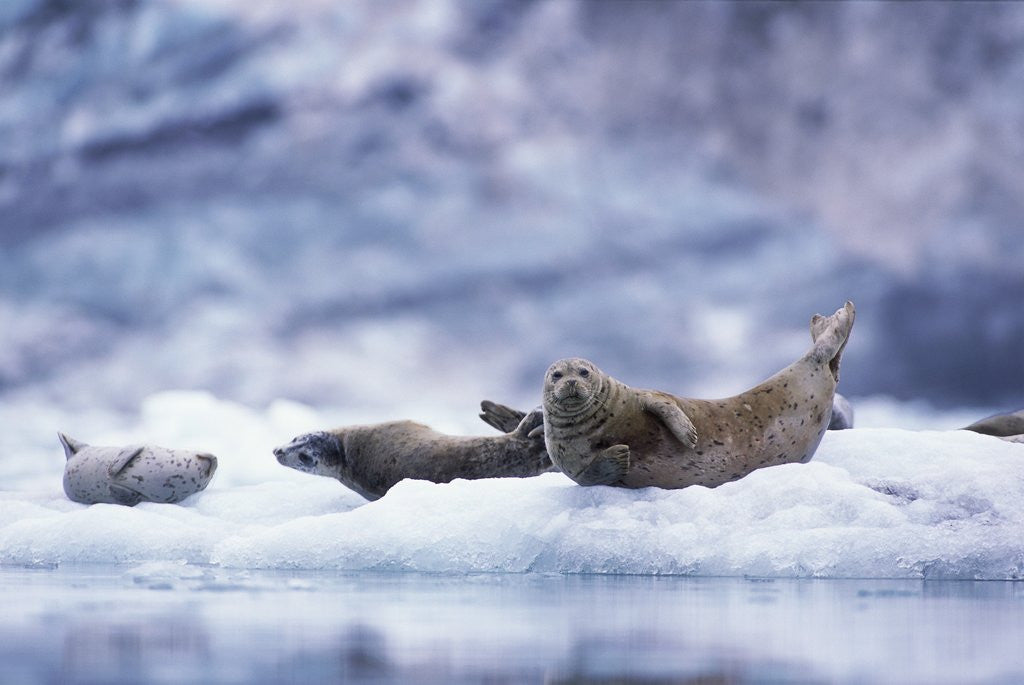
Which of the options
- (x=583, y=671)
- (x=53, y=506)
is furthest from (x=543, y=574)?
(x=53, y=506)

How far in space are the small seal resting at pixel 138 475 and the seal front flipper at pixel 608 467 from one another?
14.2ft

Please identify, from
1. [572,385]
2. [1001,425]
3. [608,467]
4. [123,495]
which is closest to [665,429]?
[608,467]

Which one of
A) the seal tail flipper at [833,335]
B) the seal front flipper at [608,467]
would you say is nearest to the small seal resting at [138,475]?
the seal front flipper at [608,467]

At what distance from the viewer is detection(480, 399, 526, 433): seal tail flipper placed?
8.71 meters

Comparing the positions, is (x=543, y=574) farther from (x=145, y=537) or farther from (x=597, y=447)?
(x=145, y=537)

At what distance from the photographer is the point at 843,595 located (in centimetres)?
458

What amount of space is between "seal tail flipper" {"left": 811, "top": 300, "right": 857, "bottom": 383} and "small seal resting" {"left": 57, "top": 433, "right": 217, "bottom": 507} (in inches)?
213

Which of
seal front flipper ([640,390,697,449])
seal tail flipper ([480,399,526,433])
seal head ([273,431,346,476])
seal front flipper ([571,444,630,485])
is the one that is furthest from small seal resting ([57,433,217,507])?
seal front flipper ([640,390,697,449])

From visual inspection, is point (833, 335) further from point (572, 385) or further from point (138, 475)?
point (138, 475)

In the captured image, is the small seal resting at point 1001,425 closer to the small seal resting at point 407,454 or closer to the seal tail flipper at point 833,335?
the seal tail flipper at point 833,335

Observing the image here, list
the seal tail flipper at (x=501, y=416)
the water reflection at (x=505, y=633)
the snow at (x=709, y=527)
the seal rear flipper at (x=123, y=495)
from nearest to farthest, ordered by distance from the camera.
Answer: the water reflection at (x=505, y=633) → the snow at (x=709, y=527) → the seal tail flipper at (x=501, y=416) → the seal rear flipper at (x=123, y=495)

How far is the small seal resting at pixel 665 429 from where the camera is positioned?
22.0 feet

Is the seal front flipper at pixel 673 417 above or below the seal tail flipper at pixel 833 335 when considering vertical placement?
below

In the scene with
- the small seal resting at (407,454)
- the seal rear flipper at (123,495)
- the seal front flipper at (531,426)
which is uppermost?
the seal front flipper at (531,426)
